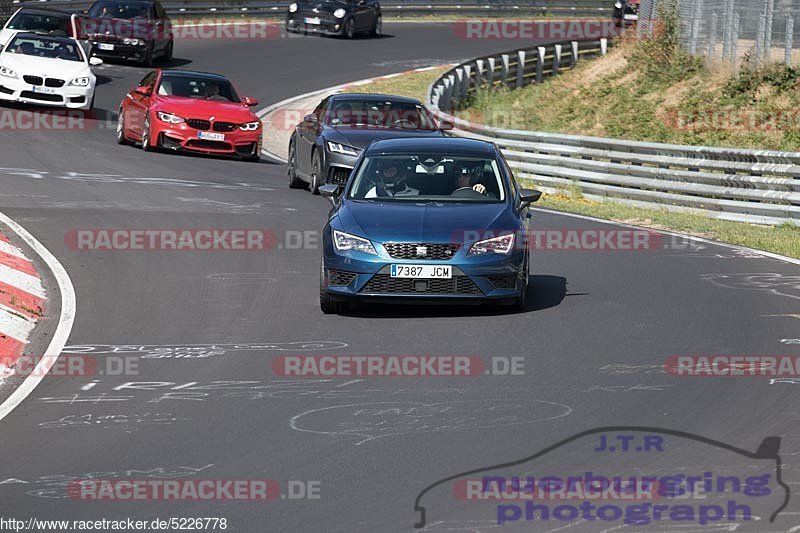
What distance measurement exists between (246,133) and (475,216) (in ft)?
46.9

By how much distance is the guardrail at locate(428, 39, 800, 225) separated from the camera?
805 inches

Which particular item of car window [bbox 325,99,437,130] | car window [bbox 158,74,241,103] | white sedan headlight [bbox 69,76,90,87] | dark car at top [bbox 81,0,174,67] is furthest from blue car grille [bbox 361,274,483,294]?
dark car at top [bbox 81,0,174,67]

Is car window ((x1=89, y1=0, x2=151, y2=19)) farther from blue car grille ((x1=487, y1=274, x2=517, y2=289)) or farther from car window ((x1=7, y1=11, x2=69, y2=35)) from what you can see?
blue car grille ((x1=487, y1=274, x2=517, y2=289))

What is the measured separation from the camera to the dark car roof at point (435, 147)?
44.2 feet

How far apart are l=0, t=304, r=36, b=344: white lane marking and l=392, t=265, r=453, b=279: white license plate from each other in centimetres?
293

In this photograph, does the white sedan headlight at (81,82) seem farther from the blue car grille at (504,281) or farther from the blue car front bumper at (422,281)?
the blue car grille at (504,281)

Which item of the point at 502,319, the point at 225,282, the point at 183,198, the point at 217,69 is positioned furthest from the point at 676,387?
the point at 217,69

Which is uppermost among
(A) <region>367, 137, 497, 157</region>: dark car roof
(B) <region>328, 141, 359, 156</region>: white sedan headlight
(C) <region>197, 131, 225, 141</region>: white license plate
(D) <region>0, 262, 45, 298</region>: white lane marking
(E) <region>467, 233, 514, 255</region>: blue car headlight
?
(A) <region>367, 137, 497, 157</region>: dark car roof

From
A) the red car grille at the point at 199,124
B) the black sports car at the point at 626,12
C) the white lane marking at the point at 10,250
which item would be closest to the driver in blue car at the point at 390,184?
the white lane marking at the point at 10,250

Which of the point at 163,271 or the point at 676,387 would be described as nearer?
the point at 676,387

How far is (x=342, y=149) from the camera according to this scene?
21.0 metres

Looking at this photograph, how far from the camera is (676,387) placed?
31.3 ft

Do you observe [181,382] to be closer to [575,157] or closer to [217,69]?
[575,157]

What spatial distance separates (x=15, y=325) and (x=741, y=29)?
918 inches
